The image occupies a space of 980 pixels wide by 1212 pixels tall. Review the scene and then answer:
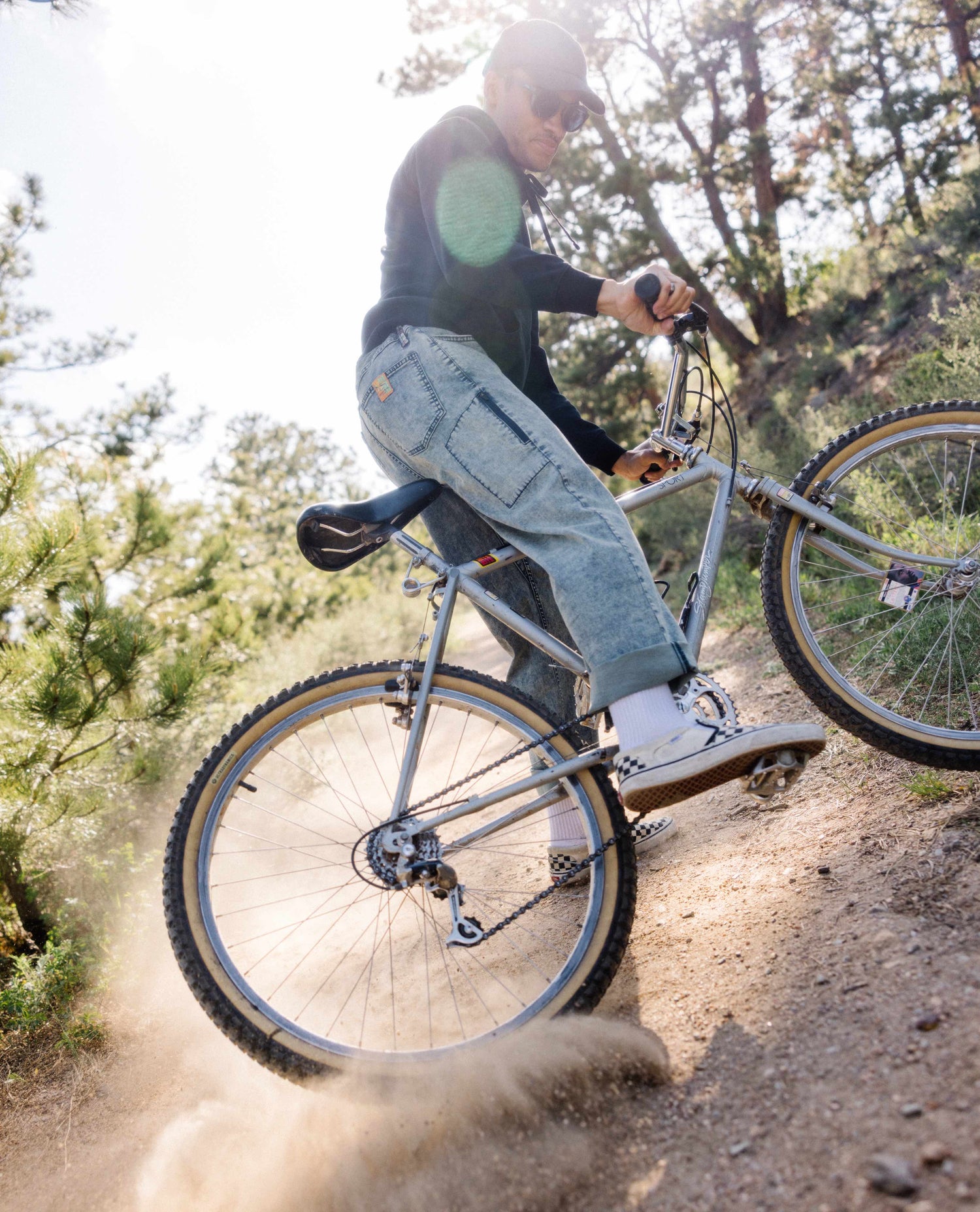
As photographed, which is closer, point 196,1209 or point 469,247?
point 196,1209

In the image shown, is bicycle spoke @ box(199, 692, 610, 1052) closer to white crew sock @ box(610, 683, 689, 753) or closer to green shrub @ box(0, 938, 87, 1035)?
white crew sock @ box(610, 683, 689, 753)

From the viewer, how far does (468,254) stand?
6.51 feet

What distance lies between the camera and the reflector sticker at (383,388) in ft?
6.70

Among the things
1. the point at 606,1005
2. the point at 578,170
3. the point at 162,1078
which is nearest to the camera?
the point at 606,1005

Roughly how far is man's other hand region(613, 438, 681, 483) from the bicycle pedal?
0.98 m

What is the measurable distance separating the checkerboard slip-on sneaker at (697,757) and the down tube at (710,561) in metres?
0.45

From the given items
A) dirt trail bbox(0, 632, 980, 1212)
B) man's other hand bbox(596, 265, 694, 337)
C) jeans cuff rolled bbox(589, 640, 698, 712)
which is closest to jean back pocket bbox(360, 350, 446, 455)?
man's other hand bbox(596, 265, 694, 337)

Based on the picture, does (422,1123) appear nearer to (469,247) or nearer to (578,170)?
(469,247)

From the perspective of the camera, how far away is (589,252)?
437 inches

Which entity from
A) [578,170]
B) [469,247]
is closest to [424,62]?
[578,170]

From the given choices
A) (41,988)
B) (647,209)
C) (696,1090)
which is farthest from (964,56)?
(41,988)

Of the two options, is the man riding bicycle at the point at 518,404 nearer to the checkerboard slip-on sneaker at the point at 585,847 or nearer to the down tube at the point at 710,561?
the down tube at the point at 710,561

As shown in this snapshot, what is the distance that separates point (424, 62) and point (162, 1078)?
12.6 meters

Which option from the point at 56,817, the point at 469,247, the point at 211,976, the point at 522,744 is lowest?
the point at 211,976
